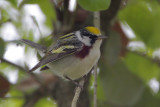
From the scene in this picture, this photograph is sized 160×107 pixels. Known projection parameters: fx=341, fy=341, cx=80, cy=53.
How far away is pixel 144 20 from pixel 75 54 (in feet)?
2.15

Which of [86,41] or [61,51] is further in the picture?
[86,41]

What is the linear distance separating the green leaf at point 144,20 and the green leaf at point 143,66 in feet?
0.89

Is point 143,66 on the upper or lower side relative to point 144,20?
lower

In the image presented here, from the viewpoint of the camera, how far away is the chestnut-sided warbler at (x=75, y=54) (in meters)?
2.32

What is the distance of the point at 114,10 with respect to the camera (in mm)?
2590

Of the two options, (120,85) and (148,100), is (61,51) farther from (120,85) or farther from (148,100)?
(148,100)

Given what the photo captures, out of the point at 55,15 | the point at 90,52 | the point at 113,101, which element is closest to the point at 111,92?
the point at 113,101

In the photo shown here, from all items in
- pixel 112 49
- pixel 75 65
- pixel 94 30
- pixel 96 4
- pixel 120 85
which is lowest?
pixel 120 85

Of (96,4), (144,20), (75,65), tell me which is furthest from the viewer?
(144,20)

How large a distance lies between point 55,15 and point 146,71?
3.25ft

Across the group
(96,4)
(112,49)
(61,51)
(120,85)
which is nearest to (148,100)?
(120,85)

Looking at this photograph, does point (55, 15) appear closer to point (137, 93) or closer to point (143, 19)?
point (143, 19)

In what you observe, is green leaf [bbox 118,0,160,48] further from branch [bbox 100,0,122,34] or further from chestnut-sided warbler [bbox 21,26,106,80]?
chestnut-sided warbler [bbox 21,26,106,80]

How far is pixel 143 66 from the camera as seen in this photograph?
3.02 m
